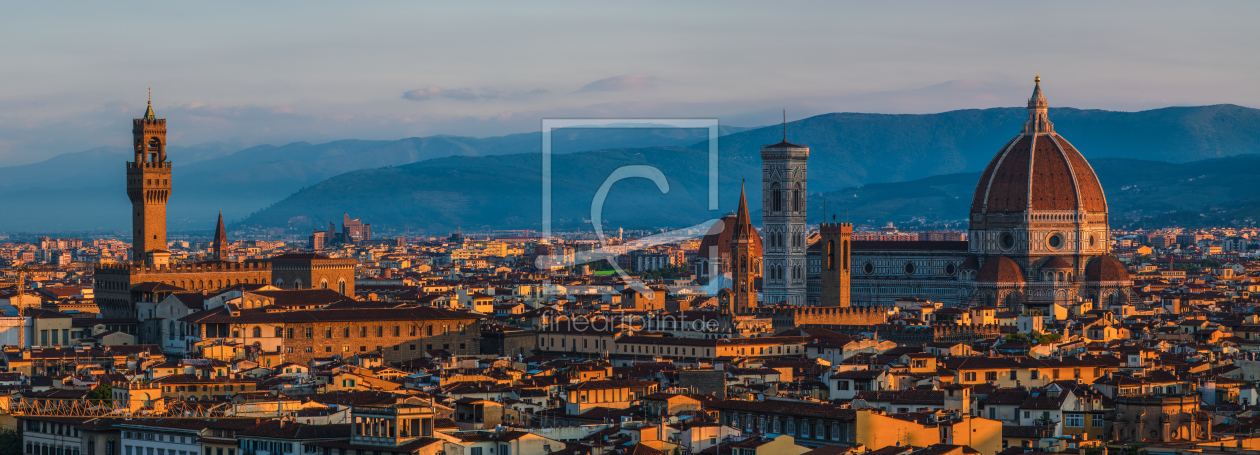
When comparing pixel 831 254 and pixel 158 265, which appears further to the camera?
pixel 831 254

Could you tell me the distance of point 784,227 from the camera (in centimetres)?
11925

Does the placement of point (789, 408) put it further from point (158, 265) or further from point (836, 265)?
point (836, 265)

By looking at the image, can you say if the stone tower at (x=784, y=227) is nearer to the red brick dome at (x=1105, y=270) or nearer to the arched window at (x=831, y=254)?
the arched window at (x=831, y=254)

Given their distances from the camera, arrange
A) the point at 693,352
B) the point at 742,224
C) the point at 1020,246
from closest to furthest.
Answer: the point at 693,352 < the point at 742,224 < the point at 1020,246

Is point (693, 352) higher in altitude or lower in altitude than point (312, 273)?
lower

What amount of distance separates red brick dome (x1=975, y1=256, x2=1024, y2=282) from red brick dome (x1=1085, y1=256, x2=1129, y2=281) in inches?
160

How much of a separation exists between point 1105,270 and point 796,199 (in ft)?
60.2

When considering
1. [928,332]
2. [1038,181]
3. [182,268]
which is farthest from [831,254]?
[182,268]

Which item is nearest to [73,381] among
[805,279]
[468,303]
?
[468,303]

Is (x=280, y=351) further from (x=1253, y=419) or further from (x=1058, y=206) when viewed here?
(x=1058, y=206)

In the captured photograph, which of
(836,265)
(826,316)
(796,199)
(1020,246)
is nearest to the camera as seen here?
(826,316)

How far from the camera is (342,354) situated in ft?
248

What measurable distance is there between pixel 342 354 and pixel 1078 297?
55757 mm

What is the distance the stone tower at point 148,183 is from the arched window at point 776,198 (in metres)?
38.5
